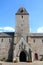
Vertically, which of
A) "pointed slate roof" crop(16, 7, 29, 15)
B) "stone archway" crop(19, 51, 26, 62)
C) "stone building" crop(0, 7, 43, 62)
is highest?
"pointed slate roof" crop(16, 7, 29, 15)

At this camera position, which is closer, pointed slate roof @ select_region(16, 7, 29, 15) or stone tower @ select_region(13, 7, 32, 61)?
stone tower @ select_region(13, 7, 32, 61)

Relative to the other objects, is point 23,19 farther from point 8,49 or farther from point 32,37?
point 8,49

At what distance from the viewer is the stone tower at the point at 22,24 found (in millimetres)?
50287

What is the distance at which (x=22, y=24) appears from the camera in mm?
51875

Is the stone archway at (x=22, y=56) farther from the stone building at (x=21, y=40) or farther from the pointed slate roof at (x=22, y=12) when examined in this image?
the pointed slate roof at (x=22, y=12)

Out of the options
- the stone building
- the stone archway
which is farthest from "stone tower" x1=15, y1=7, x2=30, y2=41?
the stone archway

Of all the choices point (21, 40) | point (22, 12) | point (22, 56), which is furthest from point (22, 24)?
point (22, 56)

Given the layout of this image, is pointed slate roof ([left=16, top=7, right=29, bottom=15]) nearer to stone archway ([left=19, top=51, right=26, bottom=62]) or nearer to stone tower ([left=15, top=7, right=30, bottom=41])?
stone tower ([left=15, top=7, right=30, bottom=41])

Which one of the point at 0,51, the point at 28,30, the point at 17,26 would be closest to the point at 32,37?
the point at 28,30

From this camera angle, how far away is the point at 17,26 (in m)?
51.8

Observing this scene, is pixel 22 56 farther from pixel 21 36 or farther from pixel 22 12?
pixel 22 12

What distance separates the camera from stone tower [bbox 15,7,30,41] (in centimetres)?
5029

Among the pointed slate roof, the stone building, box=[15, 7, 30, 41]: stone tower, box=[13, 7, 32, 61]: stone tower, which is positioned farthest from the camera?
the pointed slate roof

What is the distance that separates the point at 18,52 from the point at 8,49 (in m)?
5.72
